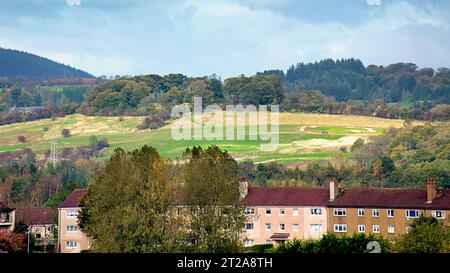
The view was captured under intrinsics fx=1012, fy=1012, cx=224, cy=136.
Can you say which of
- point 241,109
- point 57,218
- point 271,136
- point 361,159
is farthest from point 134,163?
point 241,109

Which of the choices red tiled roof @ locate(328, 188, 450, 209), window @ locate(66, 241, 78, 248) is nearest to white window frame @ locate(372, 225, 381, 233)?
red tiled roof @ locate(328, 188, 450, 209)

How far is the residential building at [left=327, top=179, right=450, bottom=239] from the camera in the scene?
6538 cm

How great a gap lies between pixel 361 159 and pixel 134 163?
80.2 m

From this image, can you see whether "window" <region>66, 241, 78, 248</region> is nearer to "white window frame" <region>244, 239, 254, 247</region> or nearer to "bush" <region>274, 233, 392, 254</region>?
"white window frame" <region>244, 239, 254, 247</region>

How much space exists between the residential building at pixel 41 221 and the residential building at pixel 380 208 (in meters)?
21.3

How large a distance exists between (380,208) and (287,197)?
775 cm

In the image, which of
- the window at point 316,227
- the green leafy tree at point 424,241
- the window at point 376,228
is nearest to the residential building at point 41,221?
the window at point 316,227

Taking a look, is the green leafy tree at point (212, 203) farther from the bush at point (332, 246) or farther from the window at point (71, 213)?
the window at point (71, 213)

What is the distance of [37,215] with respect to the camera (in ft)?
277

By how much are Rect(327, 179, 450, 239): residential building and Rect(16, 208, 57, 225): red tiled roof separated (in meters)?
24.4

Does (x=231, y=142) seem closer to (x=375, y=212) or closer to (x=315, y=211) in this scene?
(x=315, y=211)

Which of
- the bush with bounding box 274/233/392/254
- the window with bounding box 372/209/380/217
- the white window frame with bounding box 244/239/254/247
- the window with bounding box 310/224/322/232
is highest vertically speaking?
the bush with bounding box 274/233/392/254
